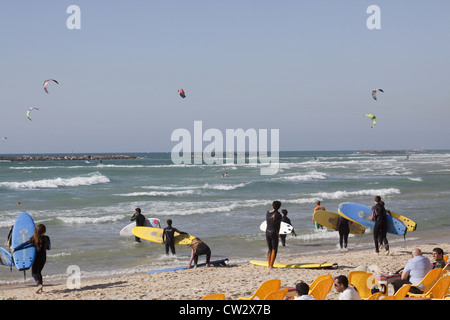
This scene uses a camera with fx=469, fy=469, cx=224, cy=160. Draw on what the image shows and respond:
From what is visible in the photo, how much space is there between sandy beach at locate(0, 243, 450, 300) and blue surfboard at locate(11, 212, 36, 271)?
0.54 meters

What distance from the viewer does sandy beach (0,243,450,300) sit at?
752cm

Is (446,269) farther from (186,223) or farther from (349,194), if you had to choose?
(349,194)

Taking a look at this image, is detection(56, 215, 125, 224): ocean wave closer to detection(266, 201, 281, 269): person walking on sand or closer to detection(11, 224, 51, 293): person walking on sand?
detection(11, 224, 51, 293): person walking on sand

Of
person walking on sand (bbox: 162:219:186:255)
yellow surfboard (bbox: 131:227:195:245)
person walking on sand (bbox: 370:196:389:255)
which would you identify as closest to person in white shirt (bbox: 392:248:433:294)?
person walking on sand (bbox: 370:196:389:255)

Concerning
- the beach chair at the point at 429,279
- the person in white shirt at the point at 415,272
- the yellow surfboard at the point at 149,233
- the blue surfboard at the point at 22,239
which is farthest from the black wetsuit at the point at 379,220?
the blue surfboard at the point at 22,239

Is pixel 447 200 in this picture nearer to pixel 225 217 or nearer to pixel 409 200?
pixel 409 200

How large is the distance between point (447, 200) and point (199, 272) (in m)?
16.8

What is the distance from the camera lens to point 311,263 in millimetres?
9641

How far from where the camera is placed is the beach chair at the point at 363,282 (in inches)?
229

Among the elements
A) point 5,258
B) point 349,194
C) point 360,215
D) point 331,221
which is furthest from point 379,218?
point 349,194

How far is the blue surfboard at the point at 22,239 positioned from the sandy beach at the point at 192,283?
542 millimetres

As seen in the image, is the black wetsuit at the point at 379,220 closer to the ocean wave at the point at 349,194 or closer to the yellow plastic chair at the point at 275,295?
the yellow plastic chair at the point at 275,295
